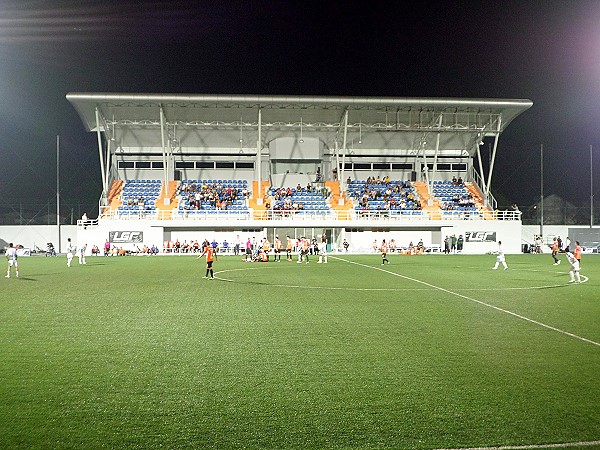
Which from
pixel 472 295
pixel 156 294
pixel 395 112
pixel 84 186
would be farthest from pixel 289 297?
pixel 84 186

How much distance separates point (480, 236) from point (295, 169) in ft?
60.4

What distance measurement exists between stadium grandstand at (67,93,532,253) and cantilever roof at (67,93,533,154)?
0.11 metres

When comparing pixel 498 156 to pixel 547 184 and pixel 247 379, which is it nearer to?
pixel 547 184

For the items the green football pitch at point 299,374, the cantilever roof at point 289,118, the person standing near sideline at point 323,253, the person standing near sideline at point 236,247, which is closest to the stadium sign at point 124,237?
the person standing near sideline at point 236,247

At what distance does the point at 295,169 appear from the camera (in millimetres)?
51438

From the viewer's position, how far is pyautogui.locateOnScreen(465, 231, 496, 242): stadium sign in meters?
43.5

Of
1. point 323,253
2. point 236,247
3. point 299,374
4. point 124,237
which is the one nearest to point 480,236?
point 323,253

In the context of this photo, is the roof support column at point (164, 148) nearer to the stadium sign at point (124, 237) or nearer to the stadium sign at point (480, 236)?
the stadium sign at point (124, 237)

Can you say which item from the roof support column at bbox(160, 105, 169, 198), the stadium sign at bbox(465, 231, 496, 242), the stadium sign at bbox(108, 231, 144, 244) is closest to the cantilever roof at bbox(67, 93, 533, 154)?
the roof support column at bbox(160, 105, 169, 198)

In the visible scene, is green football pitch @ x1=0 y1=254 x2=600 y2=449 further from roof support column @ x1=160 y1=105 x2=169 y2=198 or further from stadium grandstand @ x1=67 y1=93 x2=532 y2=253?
roof support column @ x1=160 y1=105 x2=169 y2=198

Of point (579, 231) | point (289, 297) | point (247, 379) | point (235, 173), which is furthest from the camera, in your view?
point (235, 173)

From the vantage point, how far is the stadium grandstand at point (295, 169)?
42719mm

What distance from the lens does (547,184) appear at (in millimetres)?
53312

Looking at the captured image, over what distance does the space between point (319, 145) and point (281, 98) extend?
942 cm
